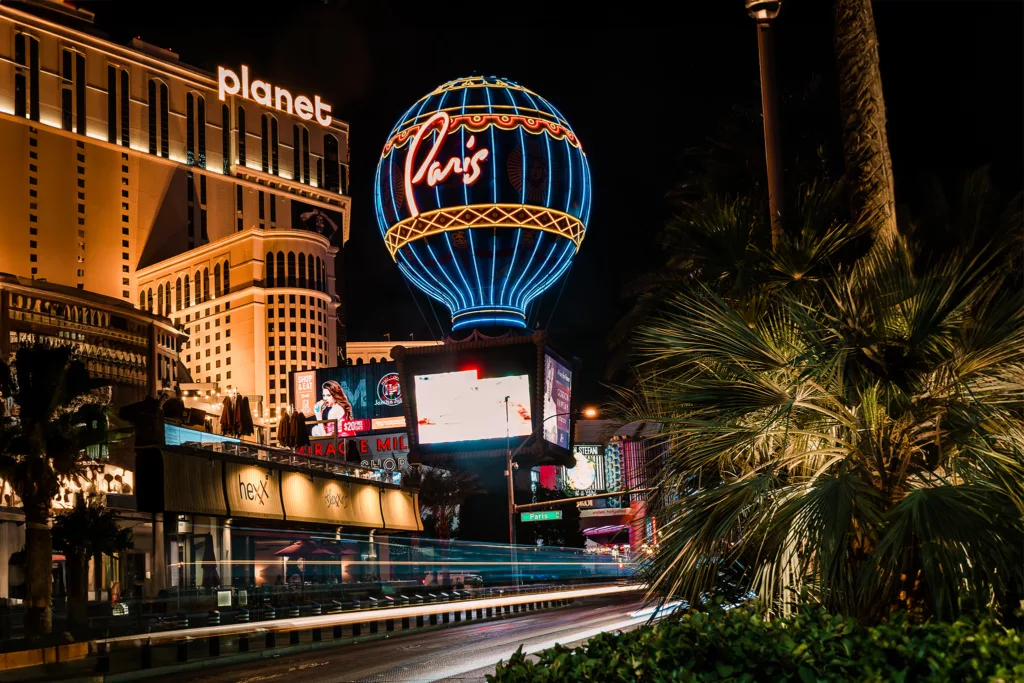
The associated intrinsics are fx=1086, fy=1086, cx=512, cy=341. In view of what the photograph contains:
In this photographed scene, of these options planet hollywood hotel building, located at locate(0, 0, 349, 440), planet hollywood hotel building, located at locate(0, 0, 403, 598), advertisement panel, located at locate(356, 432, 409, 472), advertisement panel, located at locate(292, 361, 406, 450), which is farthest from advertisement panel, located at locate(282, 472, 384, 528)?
planet hollywood hotel building, located at locate(0, 0, 349, 440)

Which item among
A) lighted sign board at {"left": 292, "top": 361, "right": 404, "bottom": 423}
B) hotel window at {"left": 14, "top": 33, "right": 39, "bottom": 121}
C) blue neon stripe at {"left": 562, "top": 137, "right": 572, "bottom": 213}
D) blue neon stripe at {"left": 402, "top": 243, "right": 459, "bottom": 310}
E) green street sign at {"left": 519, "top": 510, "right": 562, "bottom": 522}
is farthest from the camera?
hotel window at {"left": 14, "top": 33, "right": 39, "bottom": 121}

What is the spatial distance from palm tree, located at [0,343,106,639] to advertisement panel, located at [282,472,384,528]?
15327mm

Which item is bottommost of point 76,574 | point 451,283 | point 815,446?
point 76,574

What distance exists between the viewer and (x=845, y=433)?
8.96m

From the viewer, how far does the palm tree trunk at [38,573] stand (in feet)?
85.5

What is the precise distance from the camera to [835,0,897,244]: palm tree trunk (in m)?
10.7

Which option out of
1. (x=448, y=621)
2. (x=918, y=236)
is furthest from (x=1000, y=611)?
(x=448, y=621)

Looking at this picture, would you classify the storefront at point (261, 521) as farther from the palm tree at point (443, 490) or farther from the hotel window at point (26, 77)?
the hotel window at point (26, 77)

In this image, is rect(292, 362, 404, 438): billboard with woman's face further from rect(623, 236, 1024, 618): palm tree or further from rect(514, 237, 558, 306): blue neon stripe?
rect(623, 236, 1024, 618): palm tree

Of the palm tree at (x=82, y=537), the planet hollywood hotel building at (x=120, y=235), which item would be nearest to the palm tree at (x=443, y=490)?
the palm tree at (x=82, y=537)

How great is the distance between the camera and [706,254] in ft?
34.6

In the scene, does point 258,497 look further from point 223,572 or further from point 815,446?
point 815,446

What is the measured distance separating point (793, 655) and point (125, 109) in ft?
671

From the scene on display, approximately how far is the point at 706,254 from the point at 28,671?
17.1 metres
